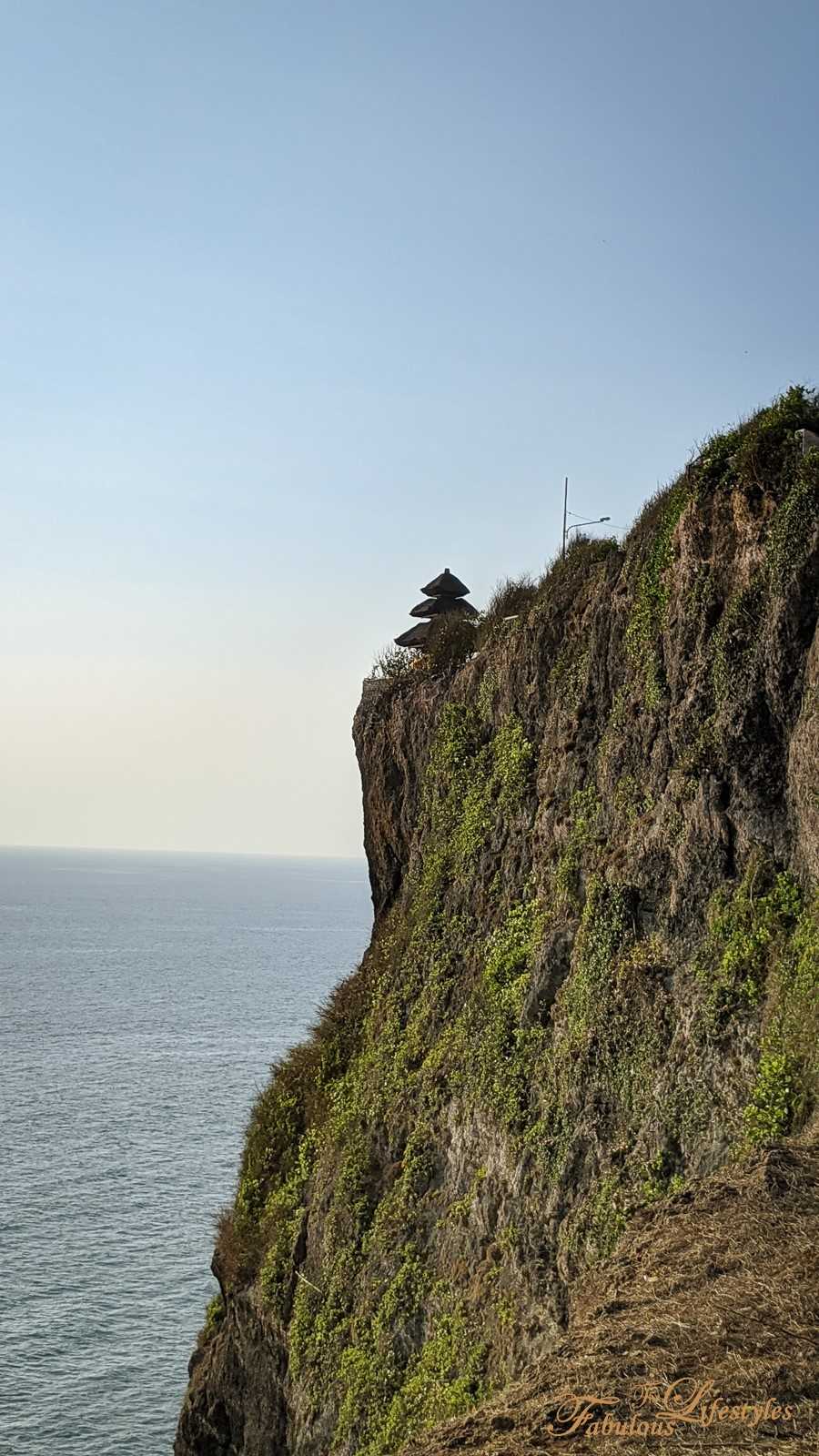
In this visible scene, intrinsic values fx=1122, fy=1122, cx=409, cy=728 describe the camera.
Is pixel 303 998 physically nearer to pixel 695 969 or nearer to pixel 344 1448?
pixel 344 1448

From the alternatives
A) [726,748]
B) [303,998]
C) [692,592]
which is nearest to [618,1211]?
[726,748]

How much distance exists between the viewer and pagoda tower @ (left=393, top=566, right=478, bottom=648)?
2853 centimetres

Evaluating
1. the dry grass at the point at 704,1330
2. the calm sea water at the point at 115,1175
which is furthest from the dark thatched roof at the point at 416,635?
the calm sea water at the point at 115,1175

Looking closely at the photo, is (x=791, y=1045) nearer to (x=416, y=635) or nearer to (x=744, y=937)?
(x=744, y=937)

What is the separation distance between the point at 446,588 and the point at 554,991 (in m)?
13.6

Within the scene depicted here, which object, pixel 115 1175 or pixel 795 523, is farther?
pixel 115 1175

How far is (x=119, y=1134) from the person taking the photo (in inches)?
2251

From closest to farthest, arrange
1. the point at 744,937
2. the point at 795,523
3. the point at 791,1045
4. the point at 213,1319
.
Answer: the point at 791,1045 < the point at 744,937 < the point at 795,523 < the point at 213,1319

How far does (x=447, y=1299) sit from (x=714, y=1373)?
37.7 ft

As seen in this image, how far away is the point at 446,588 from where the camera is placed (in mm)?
29094

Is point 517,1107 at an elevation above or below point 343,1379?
above

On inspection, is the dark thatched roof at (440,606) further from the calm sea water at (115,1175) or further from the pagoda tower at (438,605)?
the calm sea water at (115,1175)

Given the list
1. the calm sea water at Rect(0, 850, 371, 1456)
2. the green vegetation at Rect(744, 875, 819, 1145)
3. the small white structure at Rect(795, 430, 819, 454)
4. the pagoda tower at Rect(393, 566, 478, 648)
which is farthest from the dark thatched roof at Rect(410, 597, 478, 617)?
the calm sea water at Rect(0, 850, 371, 1456)

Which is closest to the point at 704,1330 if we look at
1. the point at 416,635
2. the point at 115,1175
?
the point at 416,635
